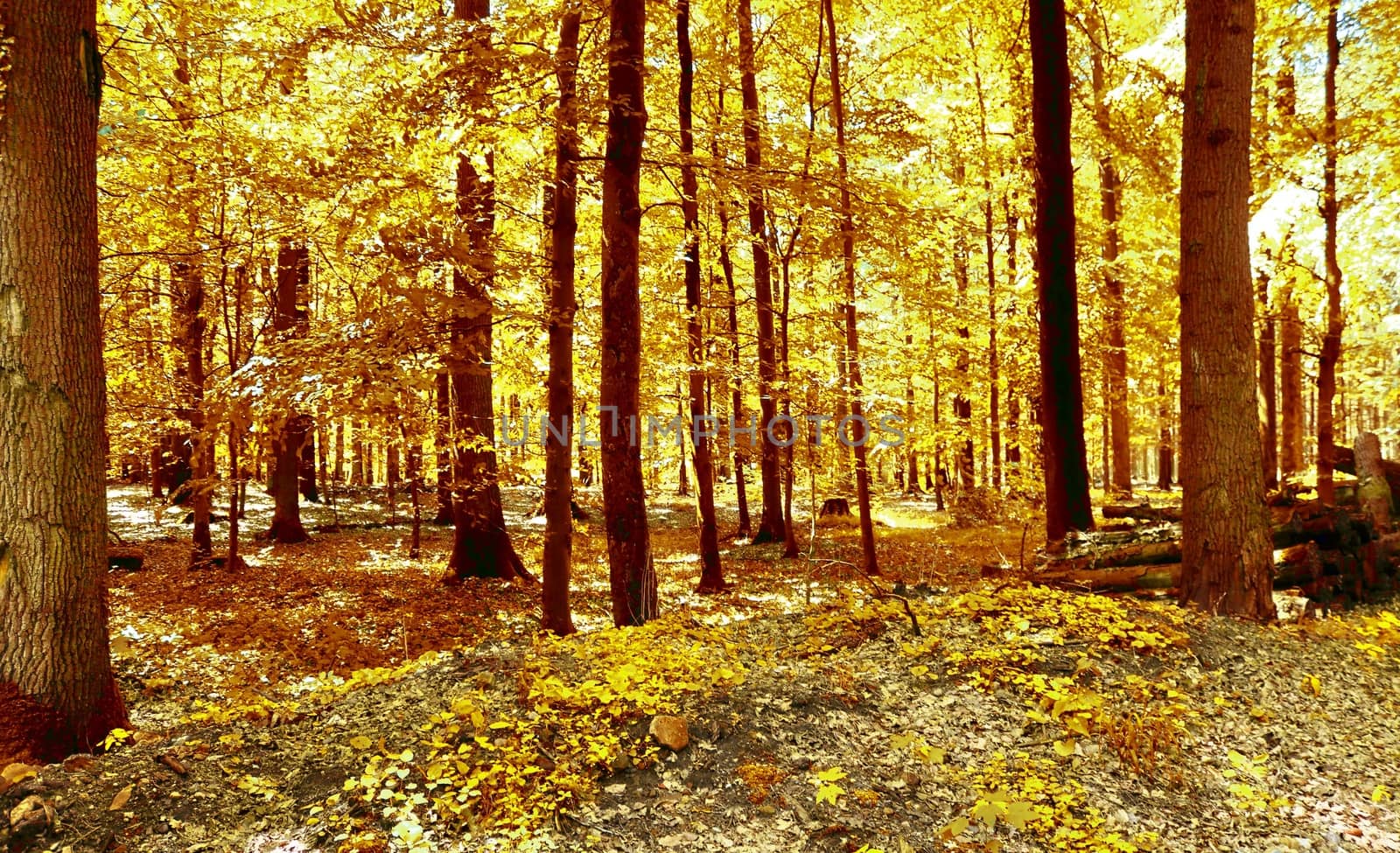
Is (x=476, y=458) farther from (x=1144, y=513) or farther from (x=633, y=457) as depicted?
(x=1144, y=513)

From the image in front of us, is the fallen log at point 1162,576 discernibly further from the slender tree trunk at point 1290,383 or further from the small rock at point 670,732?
the slender tree trunk at point 1290,383

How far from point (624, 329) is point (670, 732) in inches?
161

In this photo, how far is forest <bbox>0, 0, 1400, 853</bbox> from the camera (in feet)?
12.8

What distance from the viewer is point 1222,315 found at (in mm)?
6031

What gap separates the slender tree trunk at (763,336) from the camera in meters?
12.0

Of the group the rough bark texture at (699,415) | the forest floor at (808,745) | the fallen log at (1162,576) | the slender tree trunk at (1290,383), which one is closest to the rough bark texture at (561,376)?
the forest floor at (808,745)

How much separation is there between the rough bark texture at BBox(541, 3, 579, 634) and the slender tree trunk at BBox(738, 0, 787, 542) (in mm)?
3253

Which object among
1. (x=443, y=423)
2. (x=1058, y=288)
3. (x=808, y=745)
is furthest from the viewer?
(x=443, y=423)

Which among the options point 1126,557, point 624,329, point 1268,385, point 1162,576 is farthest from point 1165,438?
point 624,329

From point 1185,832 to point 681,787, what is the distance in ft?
8.80

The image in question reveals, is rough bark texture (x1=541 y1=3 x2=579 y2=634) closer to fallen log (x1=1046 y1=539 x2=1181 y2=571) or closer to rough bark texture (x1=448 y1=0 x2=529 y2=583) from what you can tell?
rough bark texture (x1=448 y1=0 x2=529 y2=583)

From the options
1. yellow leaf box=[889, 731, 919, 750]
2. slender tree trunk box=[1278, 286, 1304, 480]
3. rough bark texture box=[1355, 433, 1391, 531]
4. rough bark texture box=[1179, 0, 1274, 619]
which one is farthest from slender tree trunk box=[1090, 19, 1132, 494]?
yellow leaf box=[889, 731, 919, 750]

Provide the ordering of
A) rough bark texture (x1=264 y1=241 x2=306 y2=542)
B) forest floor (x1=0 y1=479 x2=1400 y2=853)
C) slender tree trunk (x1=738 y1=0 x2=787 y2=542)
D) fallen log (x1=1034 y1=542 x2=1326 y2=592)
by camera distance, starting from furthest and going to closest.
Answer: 1. rough bark texture (x1=264 y1=241 x2=306 y2=542)
2. slender tree trunk (x1=738 y1=0 x2=787 y2=542)
3. fallen log (x1=1034 y1=542 x2=1326 y2=592)
4. forest floor (x1=0 y1=479 x2=1400 y2=853)

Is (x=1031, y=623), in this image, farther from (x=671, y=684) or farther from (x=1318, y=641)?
(x=671, y=684)
